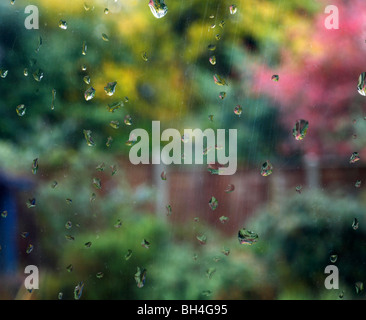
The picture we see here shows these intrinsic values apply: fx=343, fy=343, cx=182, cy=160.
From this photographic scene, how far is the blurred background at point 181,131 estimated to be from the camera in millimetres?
1577

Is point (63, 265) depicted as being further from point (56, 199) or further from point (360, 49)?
point (360, 49)

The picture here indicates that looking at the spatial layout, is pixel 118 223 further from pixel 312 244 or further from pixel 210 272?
pixel 312 244

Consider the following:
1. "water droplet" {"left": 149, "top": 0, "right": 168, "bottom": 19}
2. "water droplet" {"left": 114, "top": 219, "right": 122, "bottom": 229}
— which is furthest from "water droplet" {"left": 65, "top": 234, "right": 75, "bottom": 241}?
"water droplet" {"left": 149, "top": 0, "right": 168, "bottom": 19}

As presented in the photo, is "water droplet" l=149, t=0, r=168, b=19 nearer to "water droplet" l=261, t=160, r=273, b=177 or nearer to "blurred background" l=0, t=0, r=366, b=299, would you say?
"water droplet" l=261, t=160, r=273, b=177

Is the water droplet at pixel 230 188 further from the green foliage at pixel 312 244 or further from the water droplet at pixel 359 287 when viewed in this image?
the water droplet at pixel 359 287

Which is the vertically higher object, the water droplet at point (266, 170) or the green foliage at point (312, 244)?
the water droplet at point (266, 170)

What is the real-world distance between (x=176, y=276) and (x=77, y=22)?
1388mm

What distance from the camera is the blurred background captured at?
5.17 ft

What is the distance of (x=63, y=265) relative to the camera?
1.50m

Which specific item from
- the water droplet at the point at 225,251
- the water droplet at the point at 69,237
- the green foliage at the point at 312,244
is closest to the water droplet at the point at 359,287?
the green foliage at the point at 312,244
